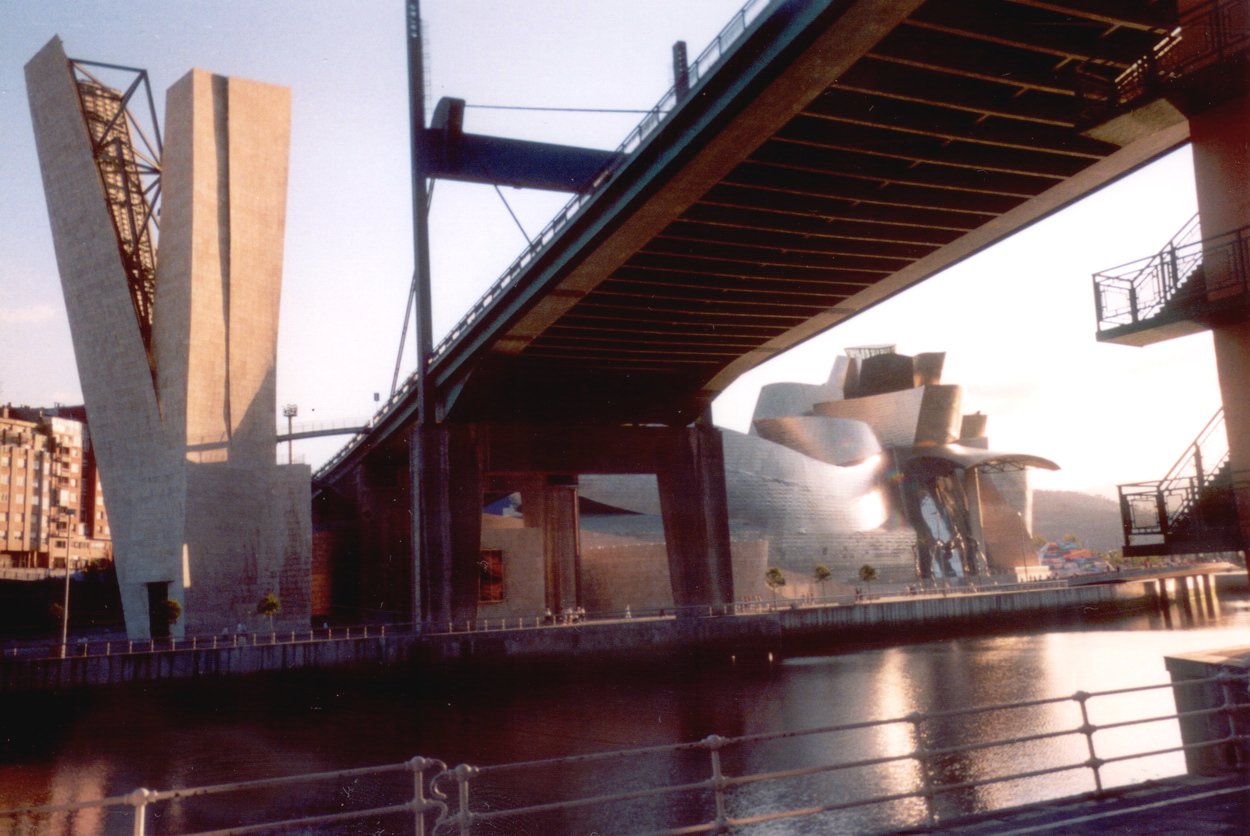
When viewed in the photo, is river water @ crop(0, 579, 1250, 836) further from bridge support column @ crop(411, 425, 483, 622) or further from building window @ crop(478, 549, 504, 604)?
building window @ crop(478, 549, 504, 604)

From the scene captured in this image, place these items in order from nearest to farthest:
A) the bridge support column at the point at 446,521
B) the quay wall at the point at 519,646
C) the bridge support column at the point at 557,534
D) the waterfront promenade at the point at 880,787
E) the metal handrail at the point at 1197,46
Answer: the waterfront promenade at the point at 880,787 → the metal handrail at the point at 1197,46 → the quay wall at the point at 519,646 → the bridge support column at the point at 446,521 → the bridge support column at the point at 557,534

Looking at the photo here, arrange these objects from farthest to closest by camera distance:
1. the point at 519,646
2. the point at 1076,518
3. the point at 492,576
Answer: the point at 1076,518 < the point at 492,576 < the point at 519,646

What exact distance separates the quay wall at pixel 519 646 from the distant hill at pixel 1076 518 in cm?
14205

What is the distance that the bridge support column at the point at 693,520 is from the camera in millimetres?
37344

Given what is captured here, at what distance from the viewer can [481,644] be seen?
2858 centimetres

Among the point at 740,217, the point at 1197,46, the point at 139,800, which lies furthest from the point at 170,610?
the point at 1197,46

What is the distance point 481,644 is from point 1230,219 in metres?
22.9

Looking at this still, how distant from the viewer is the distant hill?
551ft

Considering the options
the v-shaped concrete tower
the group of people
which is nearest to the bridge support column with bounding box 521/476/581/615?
the group of people

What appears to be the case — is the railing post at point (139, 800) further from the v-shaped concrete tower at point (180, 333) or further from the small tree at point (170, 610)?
the v-shaped concrete tower at point (180, 333)

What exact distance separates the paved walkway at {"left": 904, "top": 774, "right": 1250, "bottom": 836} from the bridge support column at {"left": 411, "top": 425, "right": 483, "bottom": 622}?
27.5 metres

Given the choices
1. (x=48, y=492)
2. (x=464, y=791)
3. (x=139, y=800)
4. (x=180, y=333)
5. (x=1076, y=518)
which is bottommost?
(x=464, y=791)

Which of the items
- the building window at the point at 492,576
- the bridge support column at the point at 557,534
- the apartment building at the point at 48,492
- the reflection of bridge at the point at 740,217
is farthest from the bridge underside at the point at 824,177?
the apartment building at the point at 48,492

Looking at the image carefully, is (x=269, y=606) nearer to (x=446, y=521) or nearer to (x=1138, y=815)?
(x=446, y=521)
